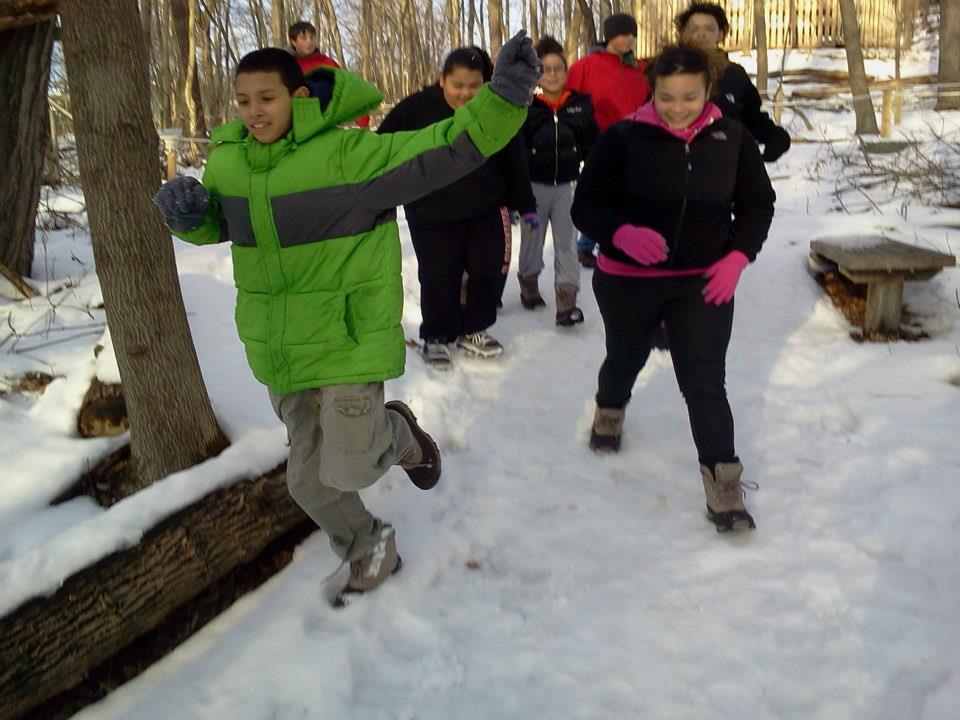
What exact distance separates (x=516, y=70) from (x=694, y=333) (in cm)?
131

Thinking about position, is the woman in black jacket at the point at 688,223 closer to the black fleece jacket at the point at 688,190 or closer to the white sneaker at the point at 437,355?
the black fleece jacket at the point at 688,190

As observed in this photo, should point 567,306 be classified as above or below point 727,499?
above

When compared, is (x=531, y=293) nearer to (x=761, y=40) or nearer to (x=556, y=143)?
(x=556, y=143)

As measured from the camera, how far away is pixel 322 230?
7.45 ft

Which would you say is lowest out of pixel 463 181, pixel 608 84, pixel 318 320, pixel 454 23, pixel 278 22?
pixel 318 320

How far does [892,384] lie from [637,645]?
2420 mm

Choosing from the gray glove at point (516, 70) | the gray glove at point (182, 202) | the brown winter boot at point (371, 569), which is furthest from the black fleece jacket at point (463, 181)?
the brown winter boot at point (371, 569)

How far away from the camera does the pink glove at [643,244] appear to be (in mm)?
2654

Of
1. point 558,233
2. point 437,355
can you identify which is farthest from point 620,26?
point 437,355

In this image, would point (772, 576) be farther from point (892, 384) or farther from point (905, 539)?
point (892, 384)

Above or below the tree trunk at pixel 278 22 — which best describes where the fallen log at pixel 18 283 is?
below

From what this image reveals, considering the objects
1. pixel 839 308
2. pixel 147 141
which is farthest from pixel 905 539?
pixel 147 141

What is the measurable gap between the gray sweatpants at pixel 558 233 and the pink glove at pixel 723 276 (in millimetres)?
2328

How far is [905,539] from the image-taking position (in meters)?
2.66
